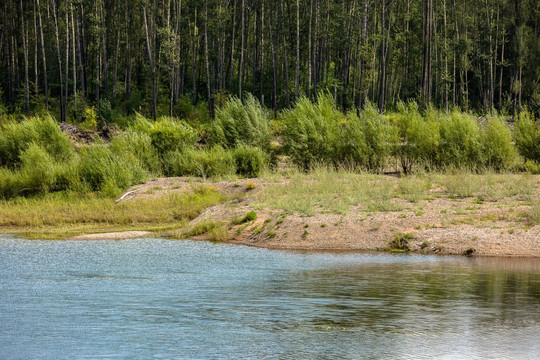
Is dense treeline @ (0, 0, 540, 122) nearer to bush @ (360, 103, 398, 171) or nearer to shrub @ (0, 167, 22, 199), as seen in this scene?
shrub @ (0, 167, 22, 199)

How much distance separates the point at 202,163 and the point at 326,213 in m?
10.9

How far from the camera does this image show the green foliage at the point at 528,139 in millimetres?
30500

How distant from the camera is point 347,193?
23.6 m

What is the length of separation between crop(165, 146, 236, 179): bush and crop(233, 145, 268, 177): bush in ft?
1.48

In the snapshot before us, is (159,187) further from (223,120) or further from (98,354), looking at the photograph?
(98,354)

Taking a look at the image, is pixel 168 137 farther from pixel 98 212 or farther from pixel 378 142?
pixel 378 142

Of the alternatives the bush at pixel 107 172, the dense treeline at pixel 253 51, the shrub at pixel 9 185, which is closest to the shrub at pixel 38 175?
the shrub at pixel 9 185

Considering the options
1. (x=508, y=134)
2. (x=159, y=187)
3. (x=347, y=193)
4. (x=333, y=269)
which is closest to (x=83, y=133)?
(x=159, y=187)

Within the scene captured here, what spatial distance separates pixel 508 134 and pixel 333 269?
17.5 metres

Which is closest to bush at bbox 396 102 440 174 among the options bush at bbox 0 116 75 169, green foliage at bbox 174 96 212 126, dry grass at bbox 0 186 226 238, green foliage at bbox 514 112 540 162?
green foliage at bbox 514 112 540 162

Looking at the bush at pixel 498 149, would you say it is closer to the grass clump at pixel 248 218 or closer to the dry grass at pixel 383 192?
the dry grass at pixel 383 192

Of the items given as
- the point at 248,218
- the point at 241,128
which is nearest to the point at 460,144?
the point at 241,128

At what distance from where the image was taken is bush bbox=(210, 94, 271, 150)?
107 feet

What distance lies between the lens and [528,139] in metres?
30.7
